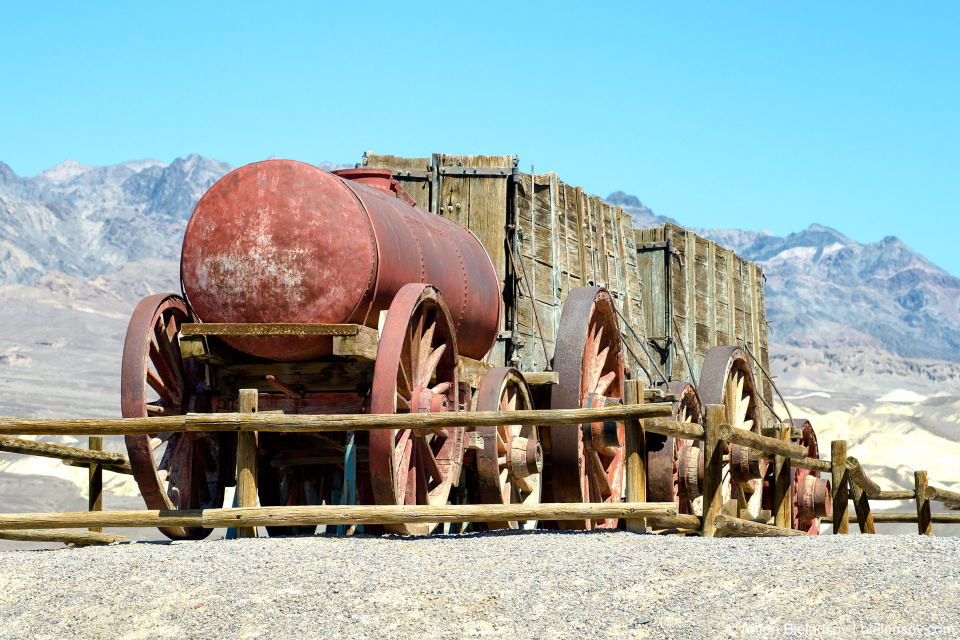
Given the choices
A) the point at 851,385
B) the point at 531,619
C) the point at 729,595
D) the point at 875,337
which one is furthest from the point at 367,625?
the point at 875,337

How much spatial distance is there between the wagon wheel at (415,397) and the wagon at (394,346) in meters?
0.01

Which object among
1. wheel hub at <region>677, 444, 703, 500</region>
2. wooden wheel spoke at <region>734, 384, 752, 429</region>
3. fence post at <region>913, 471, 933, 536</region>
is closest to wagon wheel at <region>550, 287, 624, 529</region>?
wheel hub at <region>677, 444, 703, 500</region>

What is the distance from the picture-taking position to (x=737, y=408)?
10.9 metres

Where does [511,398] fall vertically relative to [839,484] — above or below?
above

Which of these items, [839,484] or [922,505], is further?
[922,505]

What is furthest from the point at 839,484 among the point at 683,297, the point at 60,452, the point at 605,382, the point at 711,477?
the point at 60,452

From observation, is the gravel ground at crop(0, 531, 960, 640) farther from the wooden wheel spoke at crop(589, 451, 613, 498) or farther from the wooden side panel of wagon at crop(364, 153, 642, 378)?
the wooden side panel of wagon at crop(364, 153, 642, 378)

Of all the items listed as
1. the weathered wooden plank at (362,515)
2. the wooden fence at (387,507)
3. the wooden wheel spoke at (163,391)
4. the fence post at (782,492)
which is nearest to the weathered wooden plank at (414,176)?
the wooden wheel spoke at (163,391)

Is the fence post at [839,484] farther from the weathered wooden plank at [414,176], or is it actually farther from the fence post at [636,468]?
the weathered wooden plank at [414,176]

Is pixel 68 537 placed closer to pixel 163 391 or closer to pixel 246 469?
pixel 163 391

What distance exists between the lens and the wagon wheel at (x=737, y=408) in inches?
389

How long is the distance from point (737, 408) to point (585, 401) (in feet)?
9.69

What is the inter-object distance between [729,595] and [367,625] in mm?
1567

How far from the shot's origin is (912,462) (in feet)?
126
